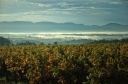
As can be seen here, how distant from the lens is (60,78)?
2388 cm

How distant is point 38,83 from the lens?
25.8 meters

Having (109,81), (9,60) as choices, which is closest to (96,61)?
(109,81)

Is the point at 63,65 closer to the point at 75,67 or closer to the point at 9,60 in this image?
the point at 75,67

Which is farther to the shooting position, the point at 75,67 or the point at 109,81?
the point at 75,67

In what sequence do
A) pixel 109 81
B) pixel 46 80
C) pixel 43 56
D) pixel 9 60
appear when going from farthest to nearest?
pixel 9 60 → pixel 43 56 → pixel 46 80 → pixel 109 81

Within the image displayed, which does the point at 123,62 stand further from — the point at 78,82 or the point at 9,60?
the point at 9,60

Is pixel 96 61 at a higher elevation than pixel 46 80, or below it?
higher

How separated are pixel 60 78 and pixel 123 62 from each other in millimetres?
7123

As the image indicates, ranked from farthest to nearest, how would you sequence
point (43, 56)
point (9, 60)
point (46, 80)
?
point (9, 60), point (43, 56), point (46, 80)

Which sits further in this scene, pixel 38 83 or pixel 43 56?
pixel 43 56

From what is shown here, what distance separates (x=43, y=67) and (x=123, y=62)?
25.6 ft

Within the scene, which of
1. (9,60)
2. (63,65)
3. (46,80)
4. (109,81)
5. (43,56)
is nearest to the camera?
(109,81)

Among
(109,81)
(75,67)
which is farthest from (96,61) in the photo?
(109,81)

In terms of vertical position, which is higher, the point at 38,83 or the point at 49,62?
the point at 49,62
